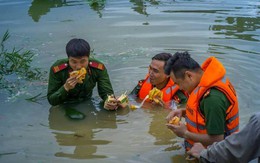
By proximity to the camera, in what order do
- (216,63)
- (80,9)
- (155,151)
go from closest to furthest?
(216,63)
(155,151)
(80,9)

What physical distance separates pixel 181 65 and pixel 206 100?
449mm

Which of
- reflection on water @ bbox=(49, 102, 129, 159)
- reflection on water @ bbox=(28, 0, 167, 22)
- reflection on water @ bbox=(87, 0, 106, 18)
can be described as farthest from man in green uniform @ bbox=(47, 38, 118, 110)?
reflection on water @ bbox=(87, 0, 106, 18)

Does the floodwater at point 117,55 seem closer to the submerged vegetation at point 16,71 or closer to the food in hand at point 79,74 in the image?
the submerged vegetation at point 16,71

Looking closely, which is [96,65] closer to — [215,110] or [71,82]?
[71,82]

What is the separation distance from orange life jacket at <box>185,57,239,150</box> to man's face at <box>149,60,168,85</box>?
1923mm

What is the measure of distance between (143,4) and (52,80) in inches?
284

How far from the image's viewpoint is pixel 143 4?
42.7ft

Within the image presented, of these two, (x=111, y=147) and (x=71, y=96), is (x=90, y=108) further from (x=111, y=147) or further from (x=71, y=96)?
(x=111, y=147)

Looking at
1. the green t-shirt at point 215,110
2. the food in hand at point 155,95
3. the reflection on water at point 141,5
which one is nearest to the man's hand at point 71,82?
the food in hand at point 155,95

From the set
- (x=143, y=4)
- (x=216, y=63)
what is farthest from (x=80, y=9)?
(x=216, y=63)

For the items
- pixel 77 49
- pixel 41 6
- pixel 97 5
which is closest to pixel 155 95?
pixel 77 49

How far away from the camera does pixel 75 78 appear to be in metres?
5.93

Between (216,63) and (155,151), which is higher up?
(216,63)

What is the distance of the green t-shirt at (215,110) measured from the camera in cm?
400
